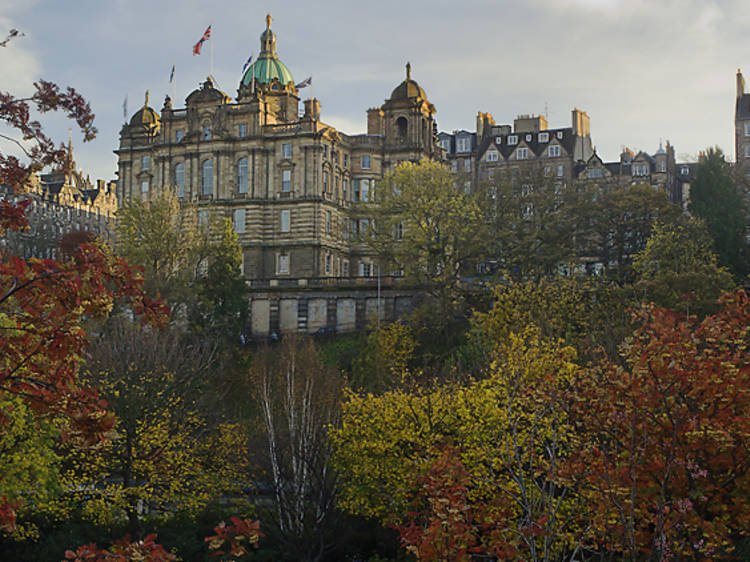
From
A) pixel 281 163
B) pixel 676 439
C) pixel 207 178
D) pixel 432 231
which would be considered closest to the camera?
pixel 676 439

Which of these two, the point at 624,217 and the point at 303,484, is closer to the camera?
the point at 303,484

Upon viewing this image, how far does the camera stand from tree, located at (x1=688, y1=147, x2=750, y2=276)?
58.8m

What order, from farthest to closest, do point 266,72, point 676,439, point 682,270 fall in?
1. point 266,72
2. point 682,270
3. point 676,439

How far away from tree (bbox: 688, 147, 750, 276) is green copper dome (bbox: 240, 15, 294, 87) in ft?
126

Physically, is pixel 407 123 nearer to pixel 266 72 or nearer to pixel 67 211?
pixel 266 72

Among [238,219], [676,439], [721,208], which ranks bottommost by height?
[676,439]

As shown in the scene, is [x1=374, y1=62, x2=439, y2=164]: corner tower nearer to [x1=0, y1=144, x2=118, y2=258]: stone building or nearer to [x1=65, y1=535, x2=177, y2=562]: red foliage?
[x1=0, y1=144, x2=118, y2=258]: stone building

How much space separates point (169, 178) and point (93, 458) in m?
48.4

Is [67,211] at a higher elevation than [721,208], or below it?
higher

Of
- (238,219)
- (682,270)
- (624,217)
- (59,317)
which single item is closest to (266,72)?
(238,219)

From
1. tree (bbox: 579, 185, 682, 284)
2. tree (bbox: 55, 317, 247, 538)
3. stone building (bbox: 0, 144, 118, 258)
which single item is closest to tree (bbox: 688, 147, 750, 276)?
tree (bbox: 579, 185, 682, 284)

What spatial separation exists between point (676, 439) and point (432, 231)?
39.2 m

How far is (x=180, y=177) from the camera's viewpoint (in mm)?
78750

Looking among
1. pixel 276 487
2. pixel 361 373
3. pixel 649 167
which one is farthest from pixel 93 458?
pixel 649 167
